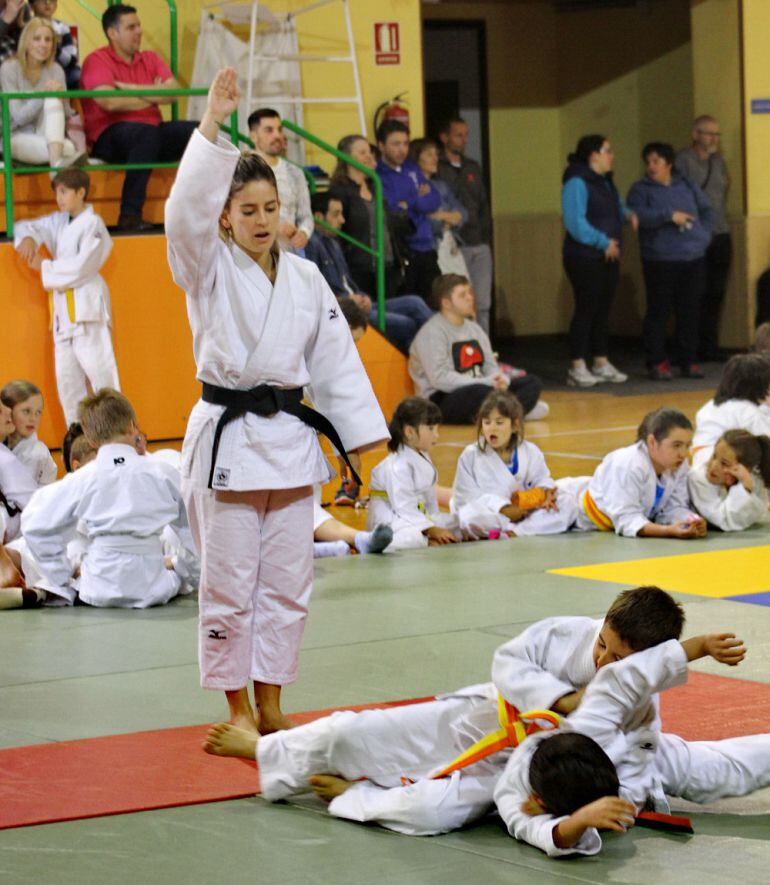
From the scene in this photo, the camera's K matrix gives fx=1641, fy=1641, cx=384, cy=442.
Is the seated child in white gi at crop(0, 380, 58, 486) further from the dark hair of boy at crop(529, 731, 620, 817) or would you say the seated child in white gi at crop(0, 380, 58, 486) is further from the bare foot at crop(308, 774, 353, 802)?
the dark hair of boy at crop(529, 731, 620, 817)

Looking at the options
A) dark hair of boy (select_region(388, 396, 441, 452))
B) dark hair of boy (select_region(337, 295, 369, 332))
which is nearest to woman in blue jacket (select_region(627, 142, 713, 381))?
dark hair of boy (select_region(337, 295, 369, 332))

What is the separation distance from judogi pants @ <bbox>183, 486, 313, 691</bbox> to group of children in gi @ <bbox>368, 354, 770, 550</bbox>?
10.7 ft

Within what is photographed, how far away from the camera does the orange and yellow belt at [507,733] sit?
3.72m

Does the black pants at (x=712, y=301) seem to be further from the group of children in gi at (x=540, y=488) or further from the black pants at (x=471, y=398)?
the group of children in gi at (x=540, y=488)

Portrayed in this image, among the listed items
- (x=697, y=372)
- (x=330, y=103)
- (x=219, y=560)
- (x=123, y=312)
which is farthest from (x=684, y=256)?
(x=219, y=560)

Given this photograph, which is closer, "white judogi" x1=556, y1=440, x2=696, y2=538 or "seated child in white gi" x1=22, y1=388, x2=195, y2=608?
"seated child in white gi" x1=22, y1=388, x2=195, y2=608

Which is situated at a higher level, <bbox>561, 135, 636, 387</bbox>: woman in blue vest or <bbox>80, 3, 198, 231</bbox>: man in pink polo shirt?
<bbox>80, 3, 198, 231</bbox>: man in pink polo shirt

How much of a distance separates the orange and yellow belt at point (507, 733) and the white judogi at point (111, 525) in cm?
302

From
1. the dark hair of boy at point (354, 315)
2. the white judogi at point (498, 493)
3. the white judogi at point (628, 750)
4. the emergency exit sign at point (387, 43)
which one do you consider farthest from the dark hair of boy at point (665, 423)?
the emergency exit sign at point (387, 43)

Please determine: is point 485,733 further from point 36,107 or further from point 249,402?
point 36,107

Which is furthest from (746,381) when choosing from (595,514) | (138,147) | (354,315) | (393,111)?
(393,111)

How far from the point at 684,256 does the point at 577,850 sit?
11529 millimetres

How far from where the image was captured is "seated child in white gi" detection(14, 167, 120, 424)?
1060cm

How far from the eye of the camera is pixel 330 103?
13.8 metres
